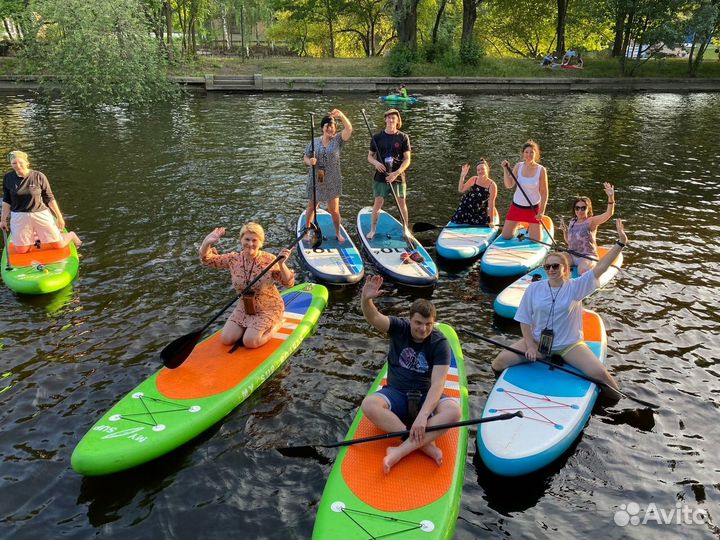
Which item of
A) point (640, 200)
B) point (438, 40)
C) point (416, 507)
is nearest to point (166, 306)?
point (416, 507)

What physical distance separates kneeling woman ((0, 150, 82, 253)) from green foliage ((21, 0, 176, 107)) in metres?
14.3

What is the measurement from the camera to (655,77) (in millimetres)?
40969

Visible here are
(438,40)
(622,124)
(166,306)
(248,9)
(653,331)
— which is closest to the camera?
(653,331)

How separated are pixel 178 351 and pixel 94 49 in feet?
64.7

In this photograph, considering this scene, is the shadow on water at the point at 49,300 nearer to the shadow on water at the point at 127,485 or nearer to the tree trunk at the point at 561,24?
the shadow on water at the point at 127,485

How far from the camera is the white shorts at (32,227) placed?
1056 centimetres

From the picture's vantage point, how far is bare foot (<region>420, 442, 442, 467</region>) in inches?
229

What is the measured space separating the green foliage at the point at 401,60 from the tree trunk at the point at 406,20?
3.07ft

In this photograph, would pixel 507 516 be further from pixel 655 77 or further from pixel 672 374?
pixel 655 77

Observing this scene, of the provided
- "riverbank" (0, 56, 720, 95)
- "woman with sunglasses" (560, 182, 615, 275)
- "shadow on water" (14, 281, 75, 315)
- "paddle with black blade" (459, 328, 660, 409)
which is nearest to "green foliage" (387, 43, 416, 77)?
"riverbank" (0, 56, 720, 95)

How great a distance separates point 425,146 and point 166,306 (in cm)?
1438

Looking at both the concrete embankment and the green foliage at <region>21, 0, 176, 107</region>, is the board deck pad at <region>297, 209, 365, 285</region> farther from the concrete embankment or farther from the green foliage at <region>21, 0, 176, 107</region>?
the concrete embankment

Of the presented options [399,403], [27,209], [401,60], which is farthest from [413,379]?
[401,60]

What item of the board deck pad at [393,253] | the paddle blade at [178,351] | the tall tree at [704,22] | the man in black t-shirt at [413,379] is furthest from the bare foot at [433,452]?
the tall tree at [704,22]
